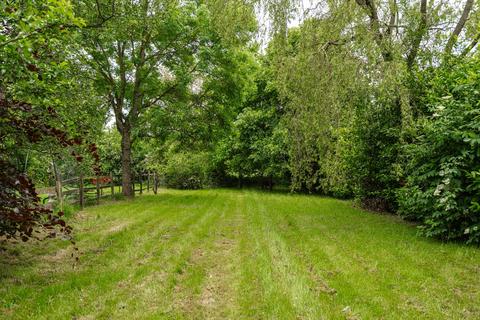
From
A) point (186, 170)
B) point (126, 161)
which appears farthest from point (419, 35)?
point (186, 170)

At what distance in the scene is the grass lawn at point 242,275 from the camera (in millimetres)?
3541

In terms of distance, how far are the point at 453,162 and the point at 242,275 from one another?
4.16 metres

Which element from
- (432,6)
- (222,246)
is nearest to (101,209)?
(222,246)

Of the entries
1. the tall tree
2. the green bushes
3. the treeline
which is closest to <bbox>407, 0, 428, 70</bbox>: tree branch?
the treeline

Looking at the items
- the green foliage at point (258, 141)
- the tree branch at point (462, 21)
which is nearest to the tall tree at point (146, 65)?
the green foliage at point (258, 141)

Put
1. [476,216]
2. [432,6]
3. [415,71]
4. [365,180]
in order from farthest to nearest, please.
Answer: [365,180] → [432,6] → [415,71] → [476,216]

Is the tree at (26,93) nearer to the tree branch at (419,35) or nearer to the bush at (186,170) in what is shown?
the tree branch at (419,35)

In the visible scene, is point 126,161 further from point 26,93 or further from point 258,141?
point 26,93

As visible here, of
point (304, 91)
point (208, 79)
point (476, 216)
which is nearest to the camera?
point (476, 216)

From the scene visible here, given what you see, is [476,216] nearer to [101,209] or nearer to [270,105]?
[101,209]

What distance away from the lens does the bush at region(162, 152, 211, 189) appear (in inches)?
853

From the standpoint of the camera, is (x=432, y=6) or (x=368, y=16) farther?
(x=432, y=6)

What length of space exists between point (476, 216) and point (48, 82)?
6819 mm

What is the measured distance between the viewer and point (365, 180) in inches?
424
